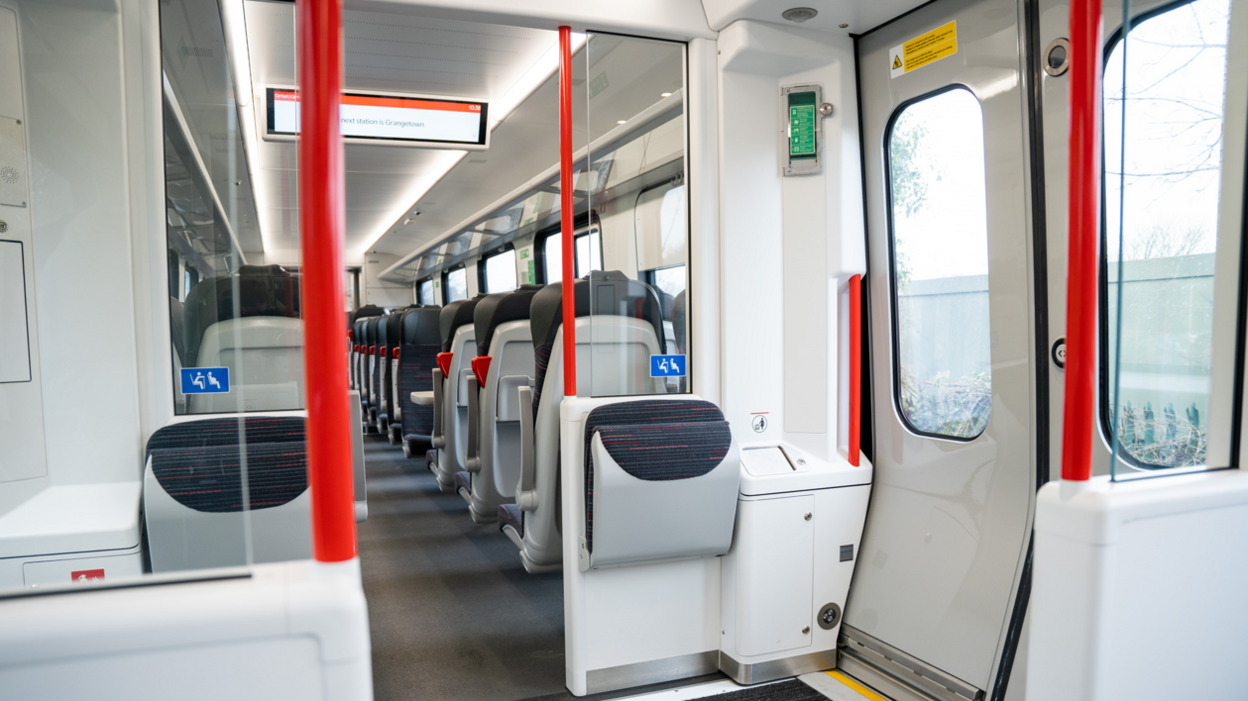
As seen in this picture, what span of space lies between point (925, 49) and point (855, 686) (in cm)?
236

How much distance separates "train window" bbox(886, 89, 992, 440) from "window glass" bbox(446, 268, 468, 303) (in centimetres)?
944

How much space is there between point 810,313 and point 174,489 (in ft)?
7.50

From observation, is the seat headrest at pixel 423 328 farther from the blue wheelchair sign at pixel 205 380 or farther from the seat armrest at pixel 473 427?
the blue wheelchair sign at pixel 205 380

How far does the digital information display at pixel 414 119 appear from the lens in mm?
4691

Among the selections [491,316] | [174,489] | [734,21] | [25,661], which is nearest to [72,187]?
[174,489]

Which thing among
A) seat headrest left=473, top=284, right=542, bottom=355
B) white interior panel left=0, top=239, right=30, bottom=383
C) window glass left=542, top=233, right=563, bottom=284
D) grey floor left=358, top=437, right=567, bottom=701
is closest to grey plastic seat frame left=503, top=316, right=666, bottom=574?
grey floor left=358, top=437, right=567, bottom=701

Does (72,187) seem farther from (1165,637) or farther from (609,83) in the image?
(1165,637)

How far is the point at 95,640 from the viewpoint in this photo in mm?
875

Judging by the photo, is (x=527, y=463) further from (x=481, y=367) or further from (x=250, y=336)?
(x=250, y=336)

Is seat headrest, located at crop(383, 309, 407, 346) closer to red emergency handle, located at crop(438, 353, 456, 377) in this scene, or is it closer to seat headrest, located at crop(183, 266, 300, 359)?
red emergency handle, located at crop(438, 353, 456, 377)

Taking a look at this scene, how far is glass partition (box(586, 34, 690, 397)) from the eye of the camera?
2918 millimetres

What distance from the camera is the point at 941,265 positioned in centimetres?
283

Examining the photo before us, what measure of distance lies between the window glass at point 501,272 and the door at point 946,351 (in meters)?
6.35

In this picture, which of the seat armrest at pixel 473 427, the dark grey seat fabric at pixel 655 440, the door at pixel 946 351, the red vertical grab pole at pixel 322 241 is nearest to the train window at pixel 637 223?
the dark grey seat fabric at pixel 655 440
